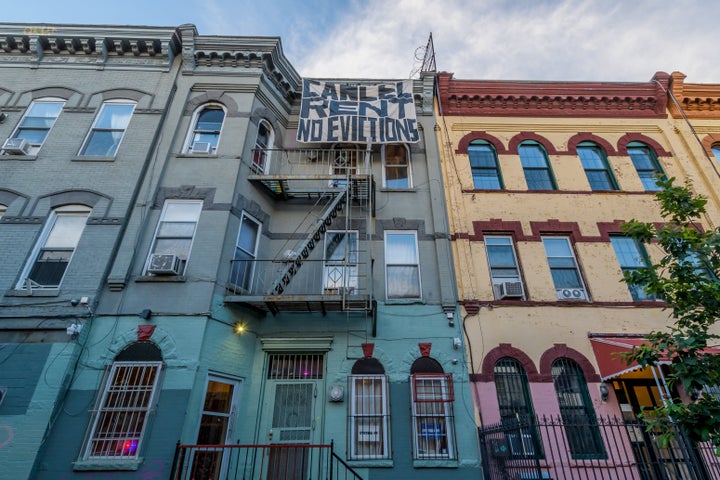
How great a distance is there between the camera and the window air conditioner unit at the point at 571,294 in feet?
32.1

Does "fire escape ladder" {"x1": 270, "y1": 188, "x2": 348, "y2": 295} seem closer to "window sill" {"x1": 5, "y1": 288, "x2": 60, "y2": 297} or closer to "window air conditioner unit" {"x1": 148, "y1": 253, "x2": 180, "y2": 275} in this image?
"window air conditioner unit" {"x1": 148, "y1": 253, "x2": 180, "y2": 275}

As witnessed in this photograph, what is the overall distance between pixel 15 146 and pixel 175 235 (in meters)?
5.29

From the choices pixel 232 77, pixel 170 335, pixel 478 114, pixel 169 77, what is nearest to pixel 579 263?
pixel 478 114

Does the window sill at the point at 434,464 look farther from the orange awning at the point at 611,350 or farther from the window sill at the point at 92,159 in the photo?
the window sill at the point at 92,159

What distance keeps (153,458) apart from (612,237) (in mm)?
12762

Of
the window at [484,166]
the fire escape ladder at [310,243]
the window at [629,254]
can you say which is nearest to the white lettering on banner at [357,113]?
the window at [484,166]

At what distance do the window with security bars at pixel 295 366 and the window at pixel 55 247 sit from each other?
17.5ft

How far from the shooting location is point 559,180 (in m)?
11.5

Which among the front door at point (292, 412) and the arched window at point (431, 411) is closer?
the front door at point (292, 412)

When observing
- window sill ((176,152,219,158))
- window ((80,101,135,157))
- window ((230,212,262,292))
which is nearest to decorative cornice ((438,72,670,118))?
window ((230,212,262,292))

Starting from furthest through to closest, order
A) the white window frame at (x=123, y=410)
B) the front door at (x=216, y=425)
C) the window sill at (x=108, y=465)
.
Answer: the front door at (x=216, y=425) < the white window frame at (x=123, y=410) < the window sill at (x=108, y=465)

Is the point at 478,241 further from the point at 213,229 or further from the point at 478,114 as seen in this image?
the point at 213,229

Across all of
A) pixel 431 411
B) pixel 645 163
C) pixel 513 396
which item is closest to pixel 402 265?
pixel 431 411

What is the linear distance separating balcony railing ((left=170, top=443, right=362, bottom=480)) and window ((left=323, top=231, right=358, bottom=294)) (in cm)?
375
